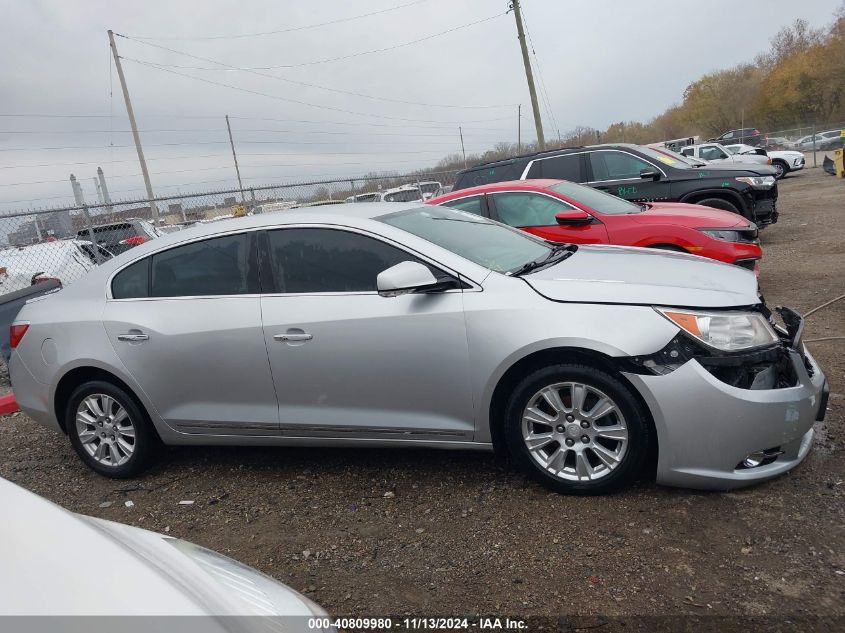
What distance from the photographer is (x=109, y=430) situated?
166 inches

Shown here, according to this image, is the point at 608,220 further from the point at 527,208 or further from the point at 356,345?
the point at 356,345

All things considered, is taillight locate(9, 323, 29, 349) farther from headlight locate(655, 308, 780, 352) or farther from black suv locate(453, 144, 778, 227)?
black suv locate(453, 144, 778, 227)

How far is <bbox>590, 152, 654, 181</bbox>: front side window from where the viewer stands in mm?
9352

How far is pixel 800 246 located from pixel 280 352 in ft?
29.8

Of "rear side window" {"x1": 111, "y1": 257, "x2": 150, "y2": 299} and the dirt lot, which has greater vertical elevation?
"rear side window" {"x1": 111, "y1": 257, "x2": 150, "y2": 299}

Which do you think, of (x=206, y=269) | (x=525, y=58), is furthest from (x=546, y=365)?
(x=525, y=58)

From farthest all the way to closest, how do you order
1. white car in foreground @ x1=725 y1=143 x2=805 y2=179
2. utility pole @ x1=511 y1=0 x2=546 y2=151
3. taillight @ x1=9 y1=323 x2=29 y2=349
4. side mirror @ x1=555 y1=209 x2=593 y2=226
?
white car in foreground @ x1=725 y1=143 x2=805 y2=179, utility pole @ x1=511 y1=0 x2=546 y2=151, side mirror @ x1=555 y1=209 x2=593 y2=226, taillight @ x1=9 y1=323 x2=29 y2=349

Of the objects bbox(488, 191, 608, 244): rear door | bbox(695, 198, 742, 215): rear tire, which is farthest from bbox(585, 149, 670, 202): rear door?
bbox(488, 191, 608, 244): rear door

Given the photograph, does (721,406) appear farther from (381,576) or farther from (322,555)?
(322,555)

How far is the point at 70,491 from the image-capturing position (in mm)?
4270

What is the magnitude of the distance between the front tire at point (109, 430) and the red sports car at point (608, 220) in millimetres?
4076

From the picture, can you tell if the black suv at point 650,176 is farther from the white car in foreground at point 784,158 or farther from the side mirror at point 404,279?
the white car in foreground at point 784,158

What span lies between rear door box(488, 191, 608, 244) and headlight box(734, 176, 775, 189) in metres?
3.86

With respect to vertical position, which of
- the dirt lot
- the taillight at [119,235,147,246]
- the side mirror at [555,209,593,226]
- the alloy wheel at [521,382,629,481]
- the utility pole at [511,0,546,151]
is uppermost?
the utility pole at [511,0,546,151]
